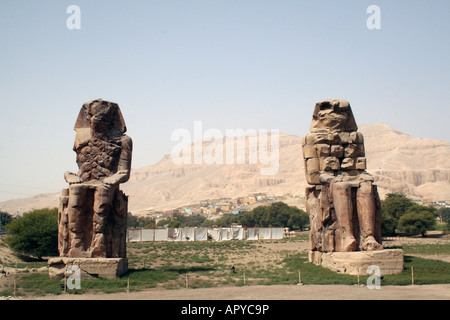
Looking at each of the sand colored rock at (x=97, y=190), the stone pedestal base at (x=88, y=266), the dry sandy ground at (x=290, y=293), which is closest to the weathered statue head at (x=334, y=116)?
the dry sandy ground at (x=290, y=293)

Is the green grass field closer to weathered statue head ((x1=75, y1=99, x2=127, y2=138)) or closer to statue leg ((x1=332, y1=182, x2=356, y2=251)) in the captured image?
statue leg ((x1=332, y1=182, x2=356, y2=251))

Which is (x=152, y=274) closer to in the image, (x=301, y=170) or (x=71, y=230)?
(x=71, y=230)

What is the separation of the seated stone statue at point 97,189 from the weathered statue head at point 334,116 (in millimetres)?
6328

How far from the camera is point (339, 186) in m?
14.0

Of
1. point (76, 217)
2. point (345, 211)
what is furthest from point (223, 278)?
point (76, 217)

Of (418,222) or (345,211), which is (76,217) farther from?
(418,222)

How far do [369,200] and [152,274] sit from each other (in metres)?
6.78

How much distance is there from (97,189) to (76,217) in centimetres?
93

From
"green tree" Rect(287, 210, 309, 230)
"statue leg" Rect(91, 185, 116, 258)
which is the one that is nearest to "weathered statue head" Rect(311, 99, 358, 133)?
"statue leg" Rect(91, 185, 116, 258)

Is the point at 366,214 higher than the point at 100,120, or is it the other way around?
the point at 100,120

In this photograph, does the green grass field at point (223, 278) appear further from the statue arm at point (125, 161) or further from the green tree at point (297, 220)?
the green tree at point (297, 220)

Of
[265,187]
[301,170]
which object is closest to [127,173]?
[265,187]

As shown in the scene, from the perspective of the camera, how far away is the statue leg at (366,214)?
1370cm

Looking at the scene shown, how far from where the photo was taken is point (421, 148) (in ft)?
551
